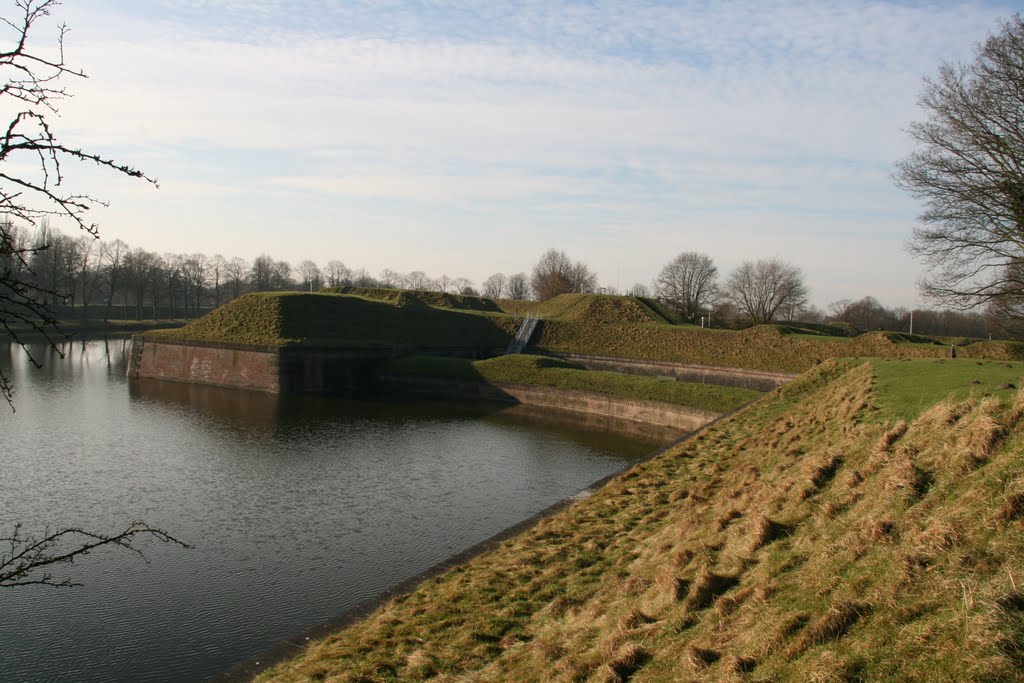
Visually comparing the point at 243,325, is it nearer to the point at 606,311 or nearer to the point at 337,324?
the point at 337,324

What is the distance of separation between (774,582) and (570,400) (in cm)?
2501

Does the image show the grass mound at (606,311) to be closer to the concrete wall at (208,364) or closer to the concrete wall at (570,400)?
the concrete wall at (570,400)

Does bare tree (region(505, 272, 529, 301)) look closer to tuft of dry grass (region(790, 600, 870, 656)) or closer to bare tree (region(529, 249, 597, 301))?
bare tree (region(529, 249, 597, 301))

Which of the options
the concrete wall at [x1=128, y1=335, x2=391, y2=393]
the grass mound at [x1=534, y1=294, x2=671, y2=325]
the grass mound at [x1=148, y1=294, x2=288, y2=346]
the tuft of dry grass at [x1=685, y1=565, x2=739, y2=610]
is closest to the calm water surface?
the tuft of dry grass at [x1=685, y1=565, x2=739, y2=610]

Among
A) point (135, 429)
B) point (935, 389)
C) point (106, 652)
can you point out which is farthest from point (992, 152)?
point (135, 429)

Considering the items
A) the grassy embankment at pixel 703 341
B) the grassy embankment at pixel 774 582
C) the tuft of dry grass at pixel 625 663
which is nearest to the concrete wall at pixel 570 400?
the grassy embankment at pixel 703 341

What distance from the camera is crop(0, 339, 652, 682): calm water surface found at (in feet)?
29.5

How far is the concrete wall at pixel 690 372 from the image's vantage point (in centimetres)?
3366

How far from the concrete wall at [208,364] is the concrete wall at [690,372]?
1762 centimetres

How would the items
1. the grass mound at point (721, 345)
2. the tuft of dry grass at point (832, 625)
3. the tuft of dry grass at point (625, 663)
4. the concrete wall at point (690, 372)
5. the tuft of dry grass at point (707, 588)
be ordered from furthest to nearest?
the grass mound at point (721, 345) < the concrete wall at point (690, 372) < the tuft of dry grass at point (707, 588) < the tuft of dry grass at point (625, 663) < the tuft of dry grass at point (832, 625)

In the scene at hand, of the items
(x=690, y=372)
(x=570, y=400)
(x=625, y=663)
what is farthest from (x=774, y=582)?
(x=690, y=372)

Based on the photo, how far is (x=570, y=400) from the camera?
101 feet

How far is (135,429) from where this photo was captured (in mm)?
22109

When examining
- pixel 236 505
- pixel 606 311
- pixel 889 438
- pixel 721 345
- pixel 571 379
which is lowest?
pixel 236 505
